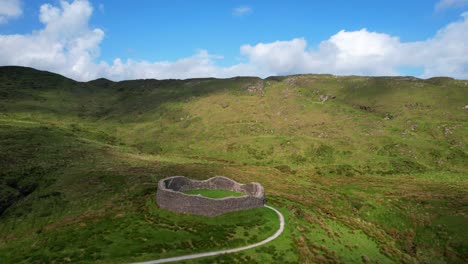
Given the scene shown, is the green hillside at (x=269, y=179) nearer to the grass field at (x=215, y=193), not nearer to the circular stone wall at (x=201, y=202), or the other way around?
the circular stone wall at (x=201, y=202)

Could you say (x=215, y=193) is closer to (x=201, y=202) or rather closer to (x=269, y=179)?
(x=201, y=202)

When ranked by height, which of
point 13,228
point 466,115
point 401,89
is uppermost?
point 401,89

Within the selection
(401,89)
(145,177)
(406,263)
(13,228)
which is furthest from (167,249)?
(401,89)

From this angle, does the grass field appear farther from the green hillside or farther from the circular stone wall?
the green hillside

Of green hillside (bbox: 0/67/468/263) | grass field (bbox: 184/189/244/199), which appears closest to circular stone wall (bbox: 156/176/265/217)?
green hillside (bbox: 0/67/468/263)

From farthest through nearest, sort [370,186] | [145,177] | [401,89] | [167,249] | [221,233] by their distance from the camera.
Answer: [401,89]
[370,186]
[145,177]
[221,233]
[167,249]

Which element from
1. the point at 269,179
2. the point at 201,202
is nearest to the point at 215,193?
the point at 201,202

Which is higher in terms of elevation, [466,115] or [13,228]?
[466,115]

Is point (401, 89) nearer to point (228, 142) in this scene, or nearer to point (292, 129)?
point (292, 129)
